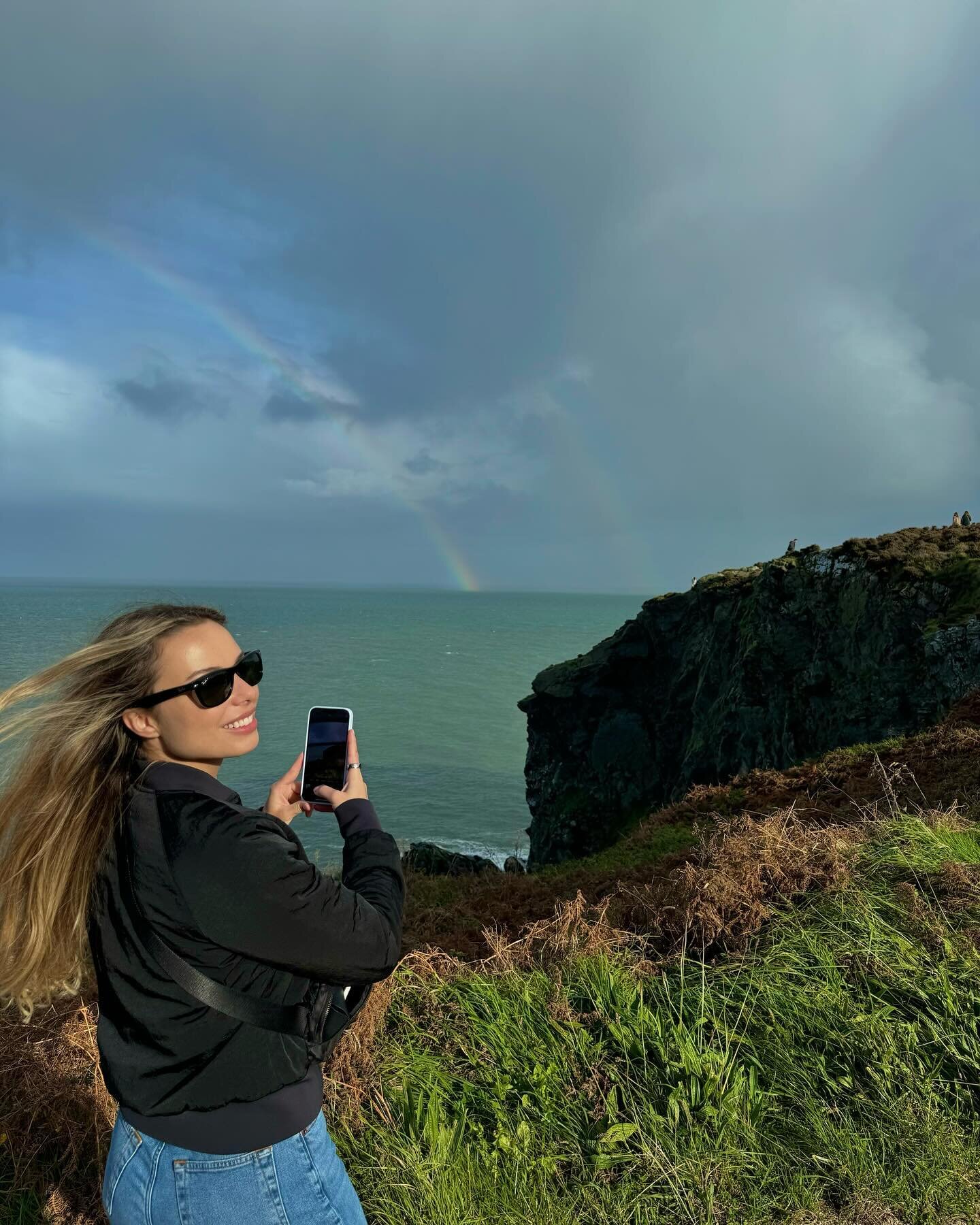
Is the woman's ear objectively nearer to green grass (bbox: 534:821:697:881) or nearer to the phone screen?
the phone screen

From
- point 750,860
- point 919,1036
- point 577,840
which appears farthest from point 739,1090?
point 577,840

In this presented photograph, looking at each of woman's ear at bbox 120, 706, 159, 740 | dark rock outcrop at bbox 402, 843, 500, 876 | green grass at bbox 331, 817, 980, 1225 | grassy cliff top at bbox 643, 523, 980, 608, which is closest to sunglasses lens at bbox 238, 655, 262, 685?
woman's ear at bbox 120, 706, 159, 740

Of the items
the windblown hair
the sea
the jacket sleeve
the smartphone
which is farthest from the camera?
the sea

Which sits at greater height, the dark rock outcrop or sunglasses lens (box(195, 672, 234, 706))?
sunglasses lens (box(195, 672, 234, 706))

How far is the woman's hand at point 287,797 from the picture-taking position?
2.82 m

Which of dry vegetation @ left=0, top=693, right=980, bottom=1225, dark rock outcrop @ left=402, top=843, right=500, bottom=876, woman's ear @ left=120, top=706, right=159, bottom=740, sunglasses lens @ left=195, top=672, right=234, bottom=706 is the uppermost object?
sunglasses lens @ left=195, top=672, right=234, bottom=706

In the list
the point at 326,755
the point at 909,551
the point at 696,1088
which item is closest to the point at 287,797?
the point at 326,755

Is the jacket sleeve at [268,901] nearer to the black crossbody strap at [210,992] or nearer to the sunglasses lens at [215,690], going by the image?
the black crossbody strap at [210,992]

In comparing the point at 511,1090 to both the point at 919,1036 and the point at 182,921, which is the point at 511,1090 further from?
the point at 182,921

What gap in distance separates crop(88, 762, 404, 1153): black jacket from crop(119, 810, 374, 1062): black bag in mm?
18

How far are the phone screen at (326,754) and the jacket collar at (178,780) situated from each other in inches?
28.4

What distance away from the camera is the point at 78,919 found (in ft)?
6.98

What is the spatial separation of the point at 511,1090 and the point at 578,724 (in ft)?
117

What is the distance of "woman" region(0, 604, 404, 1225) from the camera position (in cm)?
182
